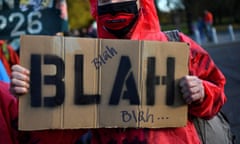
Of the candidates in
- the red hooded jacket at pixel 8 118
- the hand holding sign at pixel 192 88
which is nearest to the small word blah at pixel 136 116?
the hand holding sign at pixel 192 88

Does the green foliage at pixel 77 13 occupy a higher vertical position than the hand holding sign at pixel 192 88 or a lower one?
higher

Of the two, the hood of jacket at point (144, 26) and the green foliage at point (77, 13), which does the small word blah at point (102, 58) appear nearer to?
the hood of jacket at point (144, 26)

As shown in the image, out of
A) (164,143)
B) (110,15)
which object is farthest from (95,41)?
(164,143)

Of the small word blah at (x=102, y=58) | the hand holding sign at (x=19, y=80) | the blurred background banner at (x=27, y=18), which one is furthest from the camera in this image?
the blurred background banner at (x=27, y=18)

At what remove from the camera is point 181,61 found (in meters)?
2.03

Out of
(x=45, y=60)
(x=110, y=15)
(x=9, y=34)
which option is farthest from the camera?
(x=9, y=34)

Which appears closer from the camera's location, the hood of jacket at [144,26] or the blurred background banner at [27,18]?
the hood of jacket at [144,26]

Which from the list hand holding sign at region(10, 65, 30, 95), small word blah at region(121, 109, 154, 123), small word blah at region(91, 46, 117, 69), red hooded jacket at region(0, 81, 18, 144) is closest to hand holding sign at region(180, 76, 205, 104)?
small word blah at region(121, 109, 154, 123)

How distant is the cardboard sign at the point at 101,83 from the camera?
1.95 meters

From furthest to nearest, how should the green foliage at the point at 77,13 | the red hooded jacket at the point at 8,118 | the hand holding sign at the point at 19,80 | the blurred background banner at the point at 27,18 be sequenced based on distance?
1. the green foliage at the point at 77,13
2. the blurred background banner at the point at 27,18
3. the red hooded jacket at the point at 8,118
4. the hand holding sign at the point at 19,80

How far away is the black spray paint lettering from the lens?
1939 mm

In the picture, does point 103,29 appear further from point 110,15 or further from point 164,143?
point 164,143

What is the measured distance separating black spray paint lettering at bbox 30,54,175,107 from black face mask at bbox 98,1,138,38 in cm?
16

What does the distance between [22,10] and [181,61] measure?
4331 millimetres
